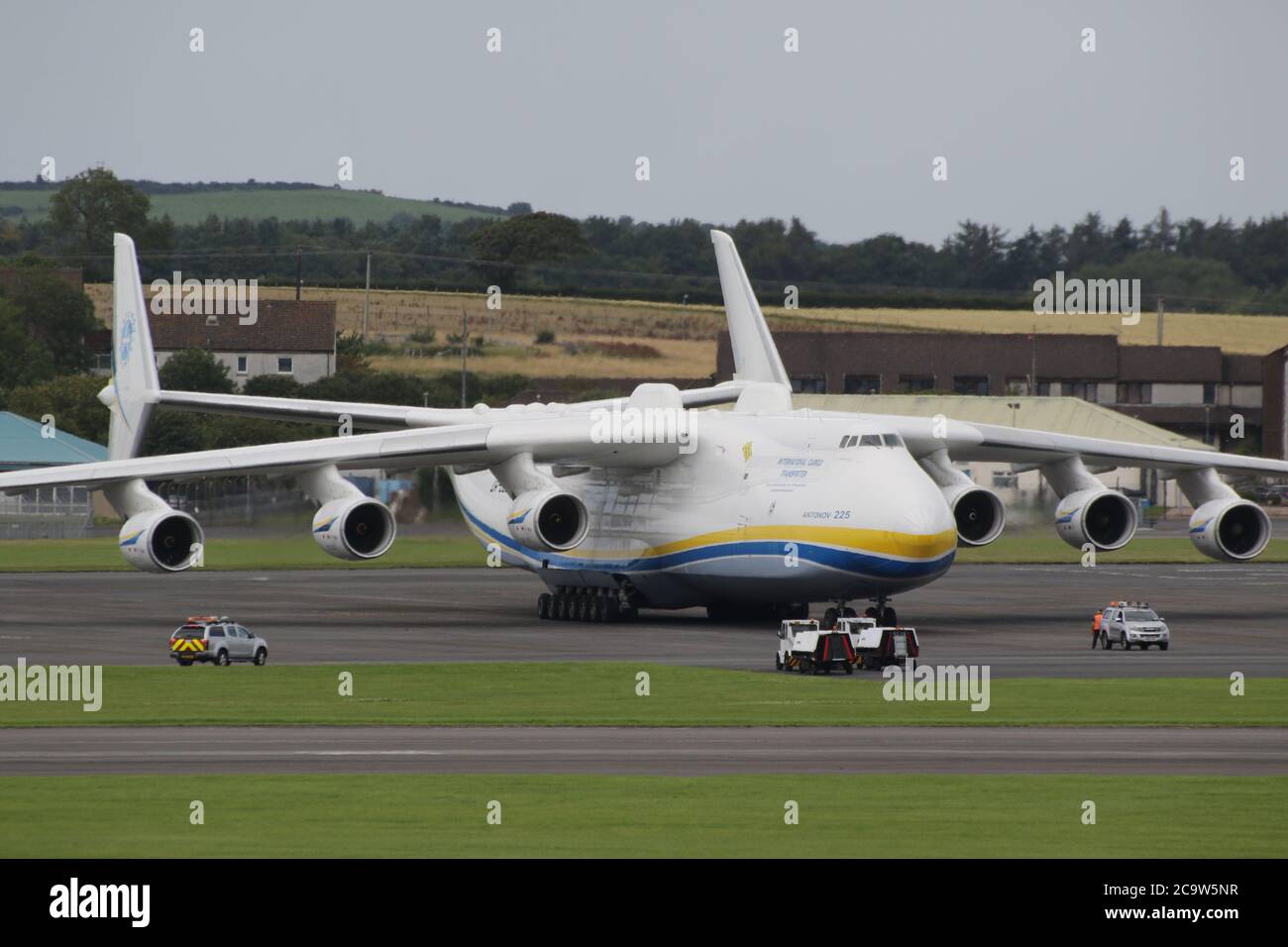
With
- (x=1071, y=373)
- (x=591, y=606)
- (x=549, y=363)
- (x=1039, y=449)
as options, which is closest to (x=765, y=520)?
(x=591, y=606)

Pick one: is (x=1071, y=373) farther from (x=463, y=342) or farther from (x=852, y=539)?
(x=852, y=539)

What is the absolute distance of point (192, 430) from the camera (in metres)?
84.8

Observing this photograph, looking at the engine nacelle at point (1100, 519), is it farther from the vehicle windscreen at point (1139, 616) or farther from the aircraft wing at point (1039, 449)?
the vehicle windscreen at point (1139, 616)

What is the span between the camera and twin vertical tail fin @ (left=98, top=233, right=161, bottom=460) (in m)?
48.6

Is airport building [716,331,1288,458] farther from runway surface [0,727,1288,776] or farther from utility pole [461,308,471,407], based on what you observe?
runway surface [0,727,1288,776]

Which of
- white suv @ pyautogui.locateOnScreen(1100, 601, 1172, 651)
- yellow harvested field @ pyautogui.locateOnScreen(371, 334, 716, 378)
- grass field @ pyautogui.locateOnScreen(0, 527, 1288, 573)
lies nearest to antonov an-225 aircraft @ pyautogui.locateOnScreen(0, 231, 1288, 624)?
white suv @ pyautogui.locateOnScreen(1100, 601, 1172, 651)

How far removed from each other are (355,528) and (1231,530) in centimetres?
1868

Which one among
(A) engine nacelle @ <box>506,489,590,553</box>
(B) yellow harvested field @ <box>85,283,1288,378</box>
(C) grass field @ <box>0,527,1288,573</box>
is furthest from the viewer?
(B) yellow harvested field @ <box>85,283,1288,378</box>

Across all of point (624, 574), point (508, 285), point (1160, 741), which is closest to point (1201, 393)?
point (508, 285)

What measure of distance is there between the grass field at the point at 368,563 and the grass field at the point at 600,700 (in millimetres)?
23857

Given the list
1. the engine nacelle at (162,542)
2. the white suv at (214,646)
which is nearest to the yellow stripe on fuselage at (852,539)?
the white suv at (214,646)

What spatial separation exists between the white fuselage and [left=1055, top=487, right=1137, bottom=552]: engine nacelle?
20.2 feet

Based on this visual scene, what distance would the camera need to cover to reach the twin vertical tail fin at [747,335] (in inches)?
1967
